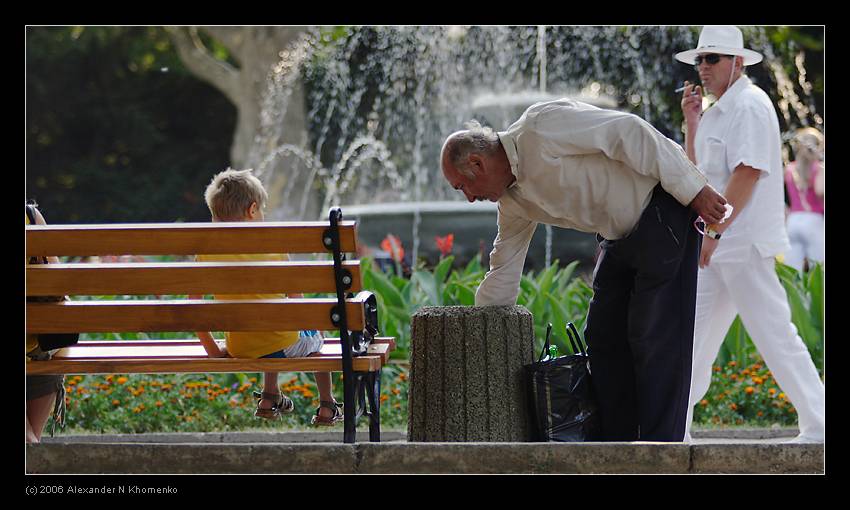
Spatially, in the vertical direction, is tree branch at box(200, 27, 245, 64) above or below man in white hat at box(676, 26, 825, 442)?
above

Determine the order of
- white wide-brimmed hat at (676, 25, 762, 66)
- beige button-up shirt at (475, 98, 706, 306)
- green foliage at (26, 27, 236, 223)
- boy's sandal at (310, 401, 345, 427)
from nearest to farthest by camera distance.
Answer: beige button-up shirt at (475, 98, 706, 306), boy's sandal at (310, 401, 345, 427), white wide-brimmed hat at (676, 25, 762, 66), green foliage at (26, 27, 236, 223)

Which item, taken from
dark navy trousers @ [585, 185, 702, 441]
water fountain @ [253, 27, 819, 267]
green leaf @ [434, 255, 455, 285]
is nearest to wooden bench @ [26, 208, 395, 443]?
dark navy trousers @ [585, 185, 702, 441]

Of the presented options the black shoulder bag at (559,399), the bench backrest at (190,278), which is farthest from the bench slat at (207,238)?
the black shoulder bag at (559,399)

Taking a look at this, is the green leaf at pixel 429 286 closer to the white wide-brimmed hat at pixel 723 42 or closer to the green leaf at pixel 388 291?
the green leaf at pixel 388 291

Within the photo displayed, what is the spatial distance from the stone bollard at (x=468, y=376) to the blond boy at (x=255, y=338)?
551mm

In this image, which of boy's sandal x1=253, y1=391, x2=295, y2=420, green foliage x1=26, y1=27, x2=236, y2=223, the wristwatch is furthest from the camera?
green foliage x1=26, y1=27, x2=236, y2=223

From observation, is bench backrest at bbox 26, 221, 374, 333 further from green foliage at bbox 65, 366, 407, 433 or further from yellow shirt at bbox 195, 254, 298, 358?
green foliage at bbox 65, 366, 407, 433

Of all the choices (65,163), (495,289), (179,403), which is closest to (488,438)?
(495,289)

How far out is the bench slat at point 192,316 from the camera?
4312 millimetres

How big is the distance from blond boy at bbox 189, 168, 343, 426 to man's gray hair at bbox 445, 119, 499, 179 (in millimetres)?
931

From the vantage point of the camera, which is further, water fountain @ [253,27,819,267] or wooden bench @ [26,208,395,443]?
water fountain @ [253,27,819,267]

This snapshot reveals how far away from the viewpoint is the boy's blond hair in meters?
4.82

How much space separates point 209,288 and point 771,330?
102 inches

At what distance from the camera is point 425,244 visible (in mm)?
11125
